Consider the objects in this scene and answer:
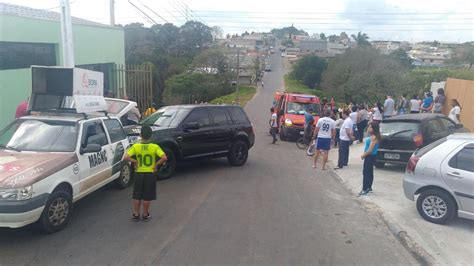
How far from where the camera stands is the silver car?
7398mm

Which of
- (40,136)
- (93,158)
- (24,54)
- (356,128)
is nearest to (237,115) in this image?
(93,158)

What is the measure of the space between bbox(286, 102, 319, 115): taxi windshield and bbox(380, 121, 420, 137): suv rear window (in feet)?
25.4

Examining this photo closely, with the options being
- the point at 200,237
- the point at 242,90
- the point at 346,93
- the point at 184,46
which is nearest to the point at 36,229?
A: the point at 200,237

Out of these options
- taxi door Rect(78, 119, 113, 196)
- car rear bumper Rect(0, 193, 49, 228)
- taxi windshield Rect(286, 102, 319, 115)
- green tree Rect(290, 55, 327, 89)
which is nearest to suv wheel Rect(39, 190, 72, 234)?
car rear bumper Rect(0, 193, 49, 228)

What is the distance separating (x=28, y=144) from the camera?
24.8 feet

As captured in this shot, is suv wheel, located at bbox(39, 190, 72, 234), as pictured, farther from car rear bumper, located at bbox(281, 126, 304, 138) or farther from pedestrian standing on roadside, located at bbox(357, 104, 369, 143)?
car rear bumper, located at bbox(281, 126, 304, 138)

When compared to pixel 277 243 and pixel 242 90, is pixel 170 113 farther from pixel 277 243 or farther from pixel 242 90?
pixel 242 90

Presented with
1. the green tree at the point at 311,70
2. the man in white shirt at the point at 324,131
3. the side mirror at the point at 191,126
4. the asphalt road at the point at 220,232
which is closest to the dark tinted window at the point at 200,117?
the side mirror at the point at 191,126

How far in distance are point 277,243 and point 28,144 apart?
4.54 metres

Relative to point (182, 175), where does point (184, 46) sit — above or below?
above

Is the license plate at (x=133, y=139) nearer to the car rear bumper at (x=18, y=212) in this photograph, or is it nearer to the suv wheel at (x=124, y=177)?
the suv wheel at (x=124, y=177)

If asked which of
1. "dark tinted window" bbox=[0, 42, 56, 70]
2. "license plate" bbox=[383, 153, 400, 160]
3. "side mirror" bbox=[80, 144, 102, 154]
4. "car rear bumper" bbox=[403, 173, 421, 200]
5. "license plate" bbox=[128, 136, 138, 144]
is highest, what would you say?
"dark tinted window" bbox=[0, 42, 56, 70]

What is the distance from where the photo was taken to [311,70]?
79.6 meters

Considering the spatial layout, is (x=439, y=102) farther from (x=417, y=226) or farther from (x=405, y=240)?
(x=405, y=240)
